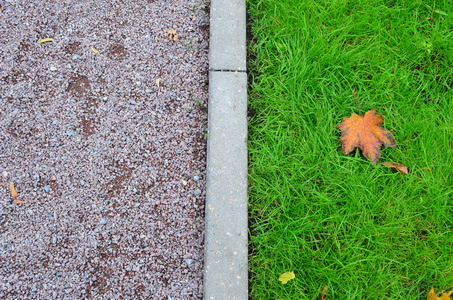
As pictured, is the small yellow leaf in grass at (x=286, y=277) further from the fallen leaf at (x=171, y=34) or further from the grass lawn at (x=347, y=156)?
the fallen leaf at (x=171, y=34)

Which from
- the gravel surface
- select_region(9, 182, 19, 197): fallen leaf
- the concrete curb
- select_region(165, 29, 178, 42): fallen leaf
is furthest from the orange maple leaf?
select_region(9, 182, 19, 197): fallen leaf

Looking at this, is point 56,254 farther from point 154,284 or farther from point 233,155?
point 233,155

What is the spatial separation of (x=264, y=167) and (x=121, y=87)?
1.21 metres

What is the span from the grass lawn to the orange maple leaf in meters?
0.07

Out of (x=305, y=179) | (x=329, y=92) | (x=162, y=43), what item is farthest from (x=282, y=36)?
(x=305, y=179)

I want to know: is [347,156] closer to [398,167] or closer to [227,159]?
[398,167]

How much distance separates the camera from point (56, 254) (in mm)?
1825

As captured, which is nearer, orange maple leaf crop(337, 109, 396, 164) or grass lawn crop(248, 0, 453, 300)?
grass lawn crop(248, 0, 453, 300)

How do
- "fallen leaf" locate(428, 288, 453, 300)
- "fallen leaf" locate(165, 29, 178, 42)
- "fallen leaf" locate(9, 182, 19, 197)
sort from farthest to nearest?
"fallen leaf" locate(165, 29, 178, 42) → "fallen leaf" locate(9, 182, 19, 197) → "fallen leaf" locate(428, 288, 453, 300)

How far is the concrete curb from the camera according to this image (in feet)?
5.77

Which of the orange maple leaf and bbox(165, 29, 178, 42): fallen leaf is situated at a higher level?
bbox(165, 29, 178, 42): fallen leaf

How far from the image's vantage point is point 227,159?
1.97m

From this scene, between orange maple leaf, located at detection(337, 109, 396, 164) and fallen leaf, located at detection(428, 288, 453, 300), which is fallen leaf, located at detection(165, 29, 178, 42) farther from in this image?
fallen leaf, located at detection(428, 288, 453, 300)

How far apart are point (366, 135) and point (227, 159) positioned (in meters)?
0.95
